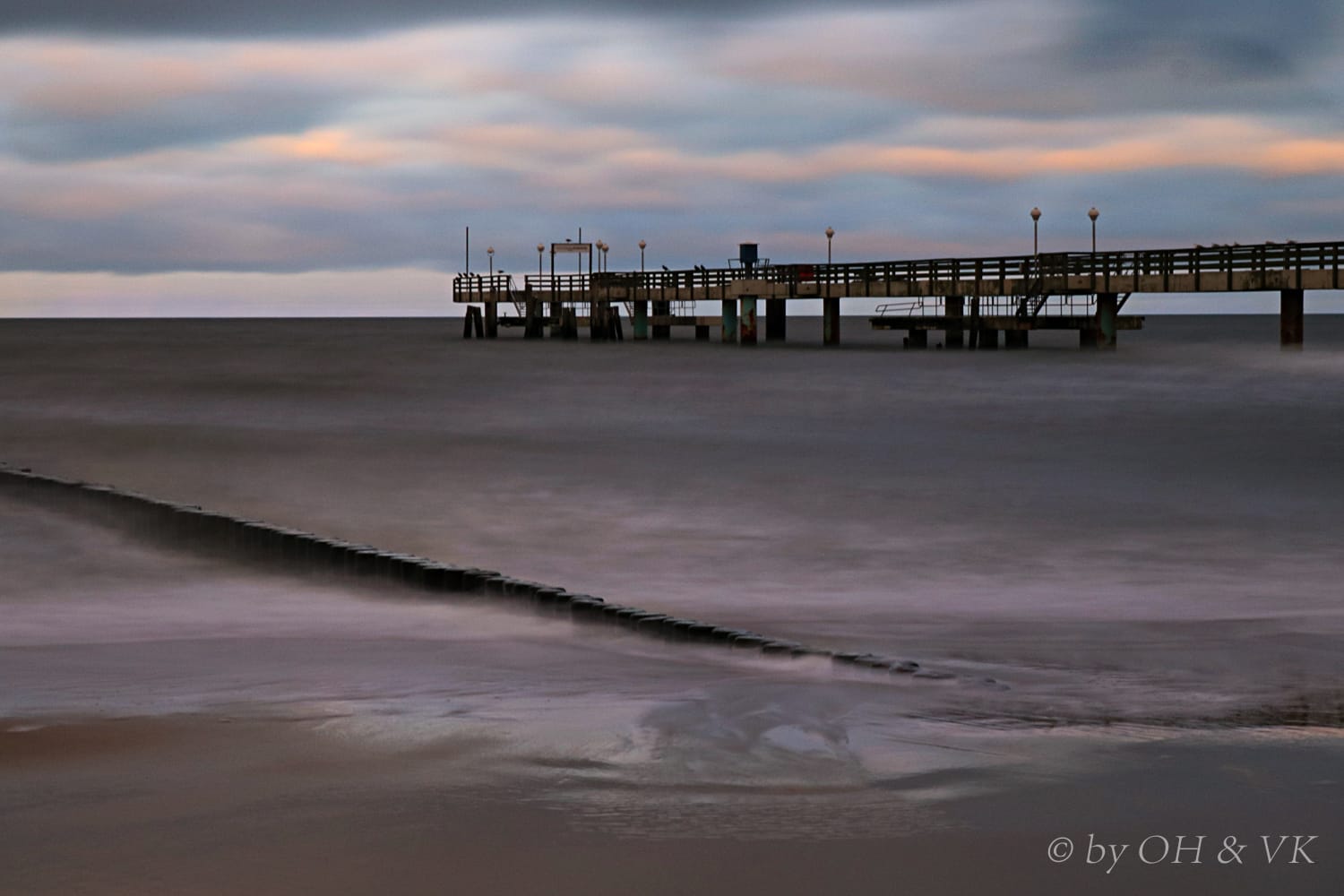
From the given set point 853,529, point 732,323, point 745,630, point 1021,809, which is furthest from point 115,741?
point 732,323

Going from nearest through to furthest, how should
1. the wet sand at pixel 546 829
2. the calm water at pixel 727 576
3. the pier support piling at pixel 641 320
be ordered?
the wet sand at pixel 546 829 < the calm water at pixel 727 576 < the pier support piling at pixel 641 320

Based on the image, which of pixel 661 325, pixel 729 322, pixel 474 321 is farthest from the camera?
pixel 474 321

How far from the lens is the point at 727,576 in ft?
44.5

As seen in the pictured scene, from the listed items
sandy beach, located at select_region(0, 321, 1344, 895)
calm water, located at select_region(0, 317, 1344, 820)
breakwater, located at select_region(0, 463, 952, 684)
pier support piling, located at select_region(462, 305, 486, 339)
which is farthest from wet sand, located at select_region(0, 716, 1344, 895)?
pier support piling, located at select_region(462, 305, 486, 339)

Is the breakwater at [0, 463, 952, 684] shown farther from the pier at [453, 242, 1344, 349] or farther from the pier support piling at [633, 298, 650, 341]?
the pier support piling at [633, 298, 650, 341]

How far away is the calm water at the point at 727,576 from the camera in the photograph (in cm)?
777

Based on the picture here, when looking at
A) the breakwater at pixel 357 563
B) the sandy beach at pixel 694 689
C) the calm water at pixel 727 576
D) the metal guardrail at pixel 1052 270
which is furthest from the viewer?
the metal guardrail at pixel 1052 270

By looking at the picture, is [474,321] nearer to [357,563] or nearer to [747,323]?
[747,323]

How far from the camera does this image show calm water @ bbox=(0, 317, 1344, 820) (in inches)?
306

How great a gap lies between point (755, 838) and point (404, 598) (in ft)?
21.0

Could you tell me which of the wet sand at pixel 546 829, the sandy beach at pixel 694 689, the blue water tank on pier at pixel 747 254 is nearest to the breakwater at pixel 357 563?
the sandy beach at pixel 694 689

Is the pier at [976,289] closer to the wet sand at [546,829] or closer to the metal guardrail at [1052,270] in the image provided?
the metal guardrail at [1052,270]

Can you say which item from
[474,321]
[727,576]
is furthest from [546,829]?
[474,321]

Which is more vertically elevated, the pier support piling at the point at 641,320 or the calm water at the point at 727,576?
the pier support piling at the point at 641,320
